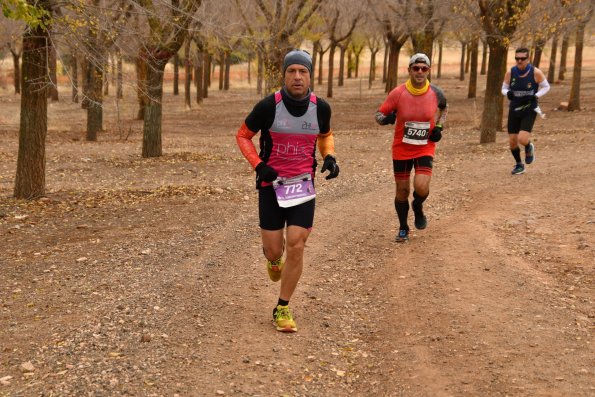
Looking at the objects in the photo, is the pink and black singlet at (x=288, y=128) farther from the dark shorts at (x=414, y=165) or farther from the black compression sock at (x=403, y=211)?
the black compression sock at (x=403, y=211)

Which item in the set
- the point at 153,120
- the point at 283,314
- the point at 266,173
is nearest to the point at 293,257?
the point at 283,314

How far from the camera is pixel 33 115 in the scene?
10180 mm

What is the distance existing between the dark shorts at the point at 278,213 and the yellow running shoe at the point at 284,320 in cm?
64

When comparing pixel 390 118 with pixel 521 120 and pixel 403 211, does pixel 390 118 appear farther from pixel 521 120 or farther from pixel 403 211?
pixel 521 120

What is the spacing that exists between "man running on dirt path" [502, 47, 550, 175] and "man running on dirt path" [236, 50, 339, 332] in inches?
267

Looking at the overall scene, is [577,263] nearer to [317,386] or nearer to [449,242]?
[449,242]

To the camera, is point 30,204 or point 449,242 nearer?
point 449,242

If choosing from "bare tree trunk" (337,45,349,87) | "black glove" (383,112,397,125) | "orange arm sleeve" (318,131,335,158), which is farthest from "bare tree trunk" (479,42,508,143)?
"bare tree trunk" (337,45,349,87)

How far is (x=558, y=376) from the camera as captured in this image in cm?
463

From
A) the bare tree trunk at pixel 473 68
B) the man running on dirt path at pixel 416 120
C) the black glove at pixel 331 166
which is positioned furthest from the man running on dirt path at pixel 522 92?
the bare tree trunk at pixel 473 68

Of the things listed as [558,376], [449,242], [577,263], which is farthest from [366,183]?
[558,376]

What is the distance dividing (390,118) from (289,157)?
2895 millimetres

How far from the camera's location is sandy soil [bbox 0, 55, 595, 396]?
4668 millimetres

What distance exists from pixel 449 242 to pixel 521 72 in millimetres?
4604
